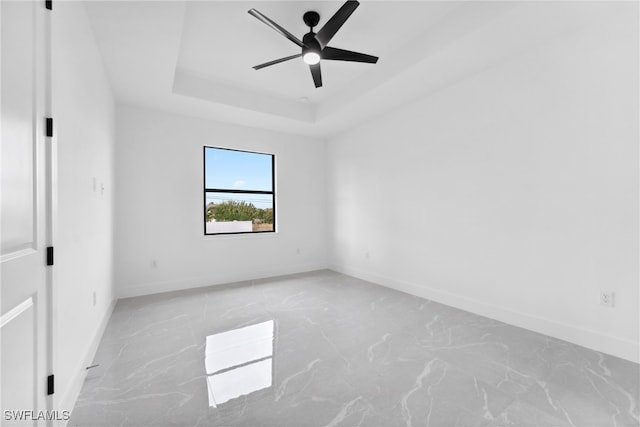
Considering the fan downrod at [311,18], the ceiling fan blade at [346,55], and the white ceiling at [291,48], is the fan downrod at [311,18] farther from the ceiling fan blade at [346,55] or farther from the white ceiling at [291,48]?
the ceiling fan blade at [346,55]

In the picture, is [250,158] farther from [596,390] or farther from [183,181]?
[596,390]

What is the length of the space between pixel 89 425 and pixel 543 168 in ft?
11.7

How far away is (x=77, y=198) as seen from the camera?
71.2 inches

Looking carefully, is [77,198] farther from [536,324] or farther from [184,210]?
[536,324]

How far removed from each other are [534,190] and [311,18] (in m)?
2.43

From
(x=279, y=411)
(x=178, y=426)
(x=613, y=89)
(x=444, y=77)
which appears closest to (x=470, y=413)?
(x=279, y=411)

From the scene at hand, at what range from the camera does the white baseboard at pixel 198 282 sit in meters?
3.62

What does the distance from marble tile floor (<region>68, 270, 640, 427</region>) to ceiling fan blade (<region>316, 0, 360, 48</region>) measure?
96.3 inches

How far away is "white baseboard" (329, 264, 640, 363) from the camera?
2.09 metres

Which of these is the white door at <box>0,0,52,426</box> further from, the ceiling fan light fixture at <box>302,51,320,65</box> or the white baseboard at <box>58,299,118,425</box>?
the ceiling fan light fixture at <box>302,51,320,65</box>

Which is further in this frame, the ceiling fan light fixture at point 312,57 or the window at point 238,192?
the window at point 238,192

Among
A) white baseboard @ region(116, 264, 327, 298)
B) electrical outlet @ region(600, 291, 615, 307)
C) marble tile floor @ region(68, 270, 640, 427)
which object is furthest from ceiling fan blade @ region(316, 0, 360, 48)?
white baseboard @ region(116, 264, 327, 298)

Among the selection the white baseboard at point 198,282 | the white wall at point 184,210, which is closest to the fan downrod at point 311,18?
the white wall at point 184,210

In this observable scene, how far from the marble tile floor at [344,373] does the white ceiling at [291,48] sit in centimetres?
245
